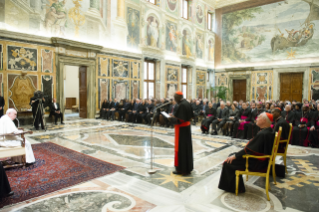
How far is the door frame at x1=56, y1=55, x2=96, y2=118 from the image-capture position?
10.2 m

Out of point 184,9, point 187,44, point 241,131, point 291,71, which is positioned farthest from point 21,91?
point 291,71

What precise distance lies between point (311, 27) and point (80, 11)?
1511cm

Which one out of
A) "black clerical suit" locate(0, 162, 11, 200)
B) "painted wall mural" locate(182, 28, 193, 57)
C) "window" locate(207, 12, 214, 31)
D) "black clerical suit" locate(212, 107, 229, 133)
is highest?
"window" locate(207, 12, 214, 31)

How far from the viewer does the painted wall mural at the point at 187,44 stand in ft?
54.8

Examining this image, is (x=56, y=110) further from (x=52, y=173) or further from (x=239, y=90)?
(x=239, y=90)

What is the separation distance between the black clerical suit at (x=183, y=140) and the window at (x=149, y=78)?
11.0 meters

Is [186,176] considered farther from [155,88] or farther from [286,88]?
[286,88]

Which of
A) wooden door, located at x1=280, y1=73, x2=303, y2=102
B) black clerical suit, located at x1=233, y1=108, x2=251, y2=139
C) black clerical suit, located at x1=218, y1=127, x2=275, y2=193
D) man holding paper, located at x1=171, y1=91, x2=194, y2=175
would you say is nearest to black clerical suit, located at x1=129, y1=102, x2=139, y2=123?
black clerical suit, located at x1=233, y1=108, x2=251, y2=139

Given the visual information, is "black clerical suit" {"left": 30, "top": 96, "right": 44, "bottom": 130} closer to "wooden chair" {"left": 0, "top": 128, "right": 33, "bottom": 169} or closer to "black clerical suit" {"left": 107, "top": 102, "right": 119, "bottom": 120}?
"black clerical suit" {"left": 107, "top": 102, "right": 119, "bottom": 120}

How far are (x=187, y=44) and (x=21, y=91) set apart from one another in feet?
39.9

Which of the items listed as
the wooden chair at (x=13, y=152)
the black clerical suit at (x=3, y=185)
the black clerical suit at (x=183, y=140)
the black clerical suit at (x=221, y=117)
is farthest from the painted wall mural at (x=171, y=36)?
the black clerical suit at (x=3, y=185)

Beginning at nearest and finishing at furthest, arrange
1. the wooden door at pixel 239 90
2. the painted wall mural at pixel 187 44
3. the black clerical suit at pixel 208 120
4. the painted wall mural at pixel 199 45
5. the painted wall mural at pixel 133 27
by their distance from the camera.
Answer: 1. the black clerical suit at pixel 208 120
2. the painted wall mural at pixel 133 27
3. the painted wall mural at pixel 187 44
4. the painted wall mural at pixel 199 45
5. the wooden door at pixel 239 90

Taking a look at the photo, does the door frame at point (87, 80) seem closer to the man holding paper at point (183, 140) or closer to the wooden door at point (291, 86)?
A: the man holding paper at point (183, 140)

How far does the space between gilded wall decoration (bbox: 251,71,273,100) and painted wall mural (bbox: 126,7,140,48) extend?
9.95 m
